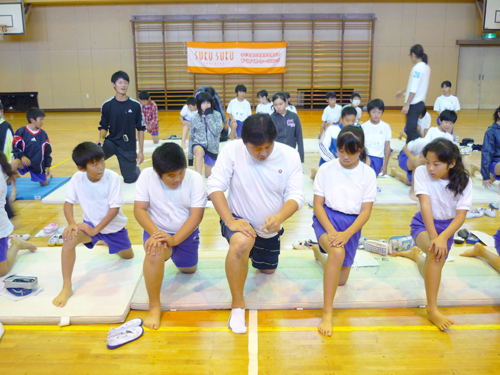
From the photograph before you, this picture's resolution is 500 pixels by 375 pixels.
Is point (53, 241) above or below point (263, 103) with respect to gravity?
below

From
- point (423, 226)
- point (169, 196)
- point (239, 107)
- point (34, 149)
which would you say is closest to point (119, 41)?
point (239, 107)

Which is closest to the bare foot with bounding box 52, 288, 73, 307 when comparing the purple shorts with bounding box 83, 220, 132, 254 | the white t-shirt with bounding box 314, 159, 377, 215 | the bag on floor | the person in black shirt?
the purple shorts with bounding box 83, 220, 132, 254

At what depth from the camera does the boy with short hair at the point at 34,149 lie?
5323 millimetres

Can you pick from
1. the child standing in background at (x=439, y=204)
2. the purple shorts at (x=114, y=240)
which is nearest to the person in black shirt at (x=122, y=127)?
the purple shorts at (x=114, y=240)

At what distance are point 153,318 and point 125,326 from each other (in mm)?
164

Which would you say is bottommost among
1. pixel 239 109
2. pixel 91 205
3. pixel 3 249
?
pixel 3 249

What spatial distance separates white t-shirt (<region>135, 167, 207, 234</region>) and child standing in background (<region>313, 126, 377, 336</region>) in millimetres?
773

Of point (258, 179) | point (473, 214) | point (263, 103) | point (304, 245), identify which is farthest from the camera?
point (263, 103)

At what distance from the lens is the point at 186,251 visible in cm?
272

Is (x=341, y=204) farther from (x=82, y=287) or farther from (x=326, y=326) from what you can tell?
(x=82, y=287)

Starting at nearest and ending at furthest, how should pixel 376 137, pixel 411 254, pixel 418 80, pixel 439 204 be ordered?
pixel 439 204, pixel 411 254, pixel 376 137, pixel 418 80

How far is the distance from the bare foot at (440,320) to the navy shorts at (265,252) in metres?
1.03

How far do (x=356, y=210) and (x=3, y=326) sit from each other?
7.40ft

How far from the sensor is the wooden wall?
13.5 m
